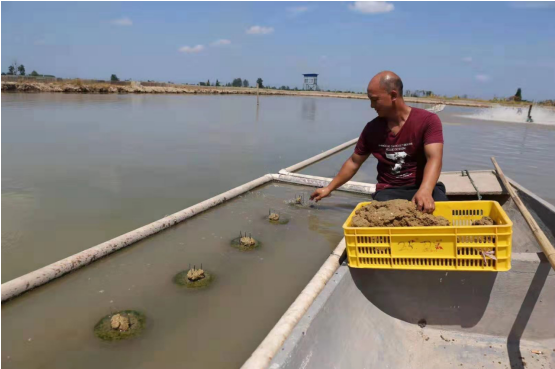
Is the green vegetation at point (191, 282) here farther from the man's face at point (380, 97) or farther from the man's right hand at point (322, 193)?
the man's face at point (380, 97)

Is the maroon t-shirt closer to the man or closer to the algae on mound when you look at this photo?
the man

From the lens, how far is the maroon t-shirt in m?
2.52

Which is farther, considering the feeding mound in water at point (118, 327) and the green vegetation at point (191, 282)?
the green vegetation at point (191, 282)

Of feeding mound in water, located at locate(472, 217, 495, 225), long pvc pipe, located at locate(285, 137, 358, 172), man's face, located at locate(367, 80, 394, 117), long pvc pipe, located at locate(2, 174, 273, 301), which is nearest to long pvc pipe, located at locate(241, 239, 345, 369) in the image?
feeding mound in water, located at locate(472, 217, 495, 225)

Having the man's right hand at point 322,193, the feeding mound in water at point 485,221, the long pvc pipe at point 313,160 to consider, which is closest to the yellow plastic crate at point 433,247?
the feeding mound in water at point 485,221

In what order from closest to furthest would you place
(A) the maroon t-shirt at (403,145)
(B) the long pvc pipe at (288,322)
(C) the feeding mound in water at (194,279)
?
1. (B) the long pvc pipe at (288,322)
2. (A) the maroon t-shirt at (403,145)
3. (C) the feeding mound in water at (194,279)

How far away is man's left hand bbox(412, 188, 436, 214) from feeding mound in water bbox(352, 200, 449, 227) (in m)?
0.04

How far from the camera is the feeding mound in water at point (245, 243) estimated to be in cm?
379

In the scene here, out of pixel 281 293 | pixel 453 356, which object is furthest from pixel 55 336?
pixel 453 356

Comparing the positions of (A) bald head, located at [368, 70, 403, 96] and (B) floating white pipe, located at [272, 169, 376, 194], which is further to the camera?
(B) floating white pipe, located at [272, 169, 376, 194]

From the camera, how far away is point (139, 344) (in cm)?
239

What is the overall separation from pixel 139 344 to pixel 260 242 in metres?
1.75

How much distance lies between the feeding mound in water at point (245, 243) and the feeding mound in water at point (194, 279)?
2.10ft

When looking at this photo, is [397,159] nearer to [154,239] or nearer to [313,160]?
[154,239]
